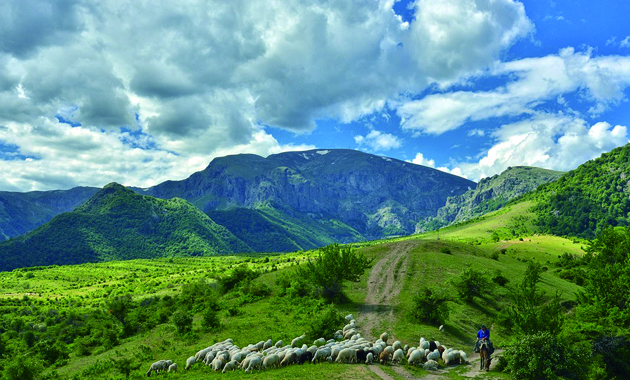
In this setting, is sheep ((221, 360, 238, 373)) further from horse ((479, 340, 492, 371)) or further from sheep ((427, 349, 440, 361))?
horse ((479, 340, 492, 371))

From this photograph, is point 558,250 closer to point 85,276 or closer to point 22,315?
point 22,315

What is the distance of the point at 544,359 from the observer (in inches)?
1065

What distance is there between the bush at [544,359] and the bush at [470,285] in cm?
2963

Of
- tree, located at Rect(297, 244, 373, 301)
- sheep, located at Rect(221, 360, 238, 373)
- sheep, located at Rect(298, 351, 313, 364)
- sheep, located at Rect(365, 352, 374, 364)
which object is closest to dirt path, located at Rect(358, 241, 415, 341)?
tree, located at Rect(297, 244, 373, 301)

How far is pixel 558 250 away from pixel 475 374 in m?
128

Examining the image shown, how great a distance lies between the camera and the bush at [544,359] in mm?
26886

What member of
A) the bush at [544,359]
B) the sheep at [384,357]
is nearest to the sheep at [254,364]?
the sheep at [384,357]

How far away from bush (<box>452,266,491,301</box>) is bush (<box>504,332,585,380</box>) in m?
29.6

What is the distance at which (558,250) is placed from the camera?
132375mm

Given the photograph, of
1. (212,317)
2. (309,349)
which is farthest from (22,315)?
(309,349)

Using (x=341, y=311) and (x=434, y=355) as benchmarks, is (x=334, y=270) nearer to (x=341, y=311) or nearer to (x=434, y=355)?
(x=341, y=311)

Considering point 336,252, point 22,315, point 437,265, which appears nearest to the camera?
point 336,252

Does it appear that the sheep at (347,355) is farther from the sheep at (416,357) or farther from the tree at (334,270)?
the tree at (334,270)

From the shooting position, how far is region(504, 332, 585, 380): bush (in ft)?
88.2
